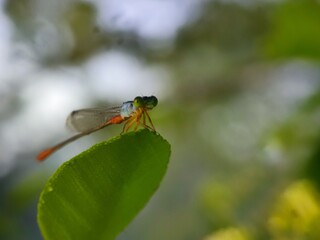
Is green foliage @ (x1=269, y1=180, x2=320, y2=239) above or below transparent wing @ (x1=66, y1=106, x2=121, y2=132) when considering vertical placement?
above

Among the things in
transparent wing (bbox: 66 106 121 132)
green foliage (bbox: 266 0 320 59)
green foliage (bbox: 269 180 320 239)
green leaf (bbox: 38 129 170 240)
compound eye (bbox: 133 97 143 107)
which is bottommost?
green leaf (bbox: 38 129 170 240)

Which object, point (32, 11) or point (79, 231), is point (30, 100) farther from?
point (79, 231)

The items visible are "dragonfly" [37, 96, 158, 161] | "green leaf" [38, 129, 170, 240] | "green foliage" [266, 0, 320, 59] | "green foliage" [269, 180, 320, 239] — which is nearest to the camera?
"green leaf" [38, 129, 170, 240]

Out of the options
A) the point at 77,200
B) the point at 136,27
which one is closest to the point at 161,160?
the point at 77,200

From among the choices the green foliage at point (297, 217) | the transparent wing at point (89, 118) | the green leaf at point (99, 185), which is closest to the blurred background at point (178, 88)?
the green foliage at point (297, 217)

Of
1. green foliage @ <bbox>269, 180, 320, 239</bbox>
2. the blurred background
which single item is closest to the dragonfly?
green foliage @ <bbox>269, 180, 320, 239</bbox>

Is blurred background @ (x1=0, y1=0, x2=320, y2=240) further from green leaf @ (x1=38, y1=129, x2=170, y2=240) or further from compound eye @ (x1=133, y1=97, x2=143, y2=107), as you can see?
green leaf @ (x1=38, y1=129, x2=170, y2=240)

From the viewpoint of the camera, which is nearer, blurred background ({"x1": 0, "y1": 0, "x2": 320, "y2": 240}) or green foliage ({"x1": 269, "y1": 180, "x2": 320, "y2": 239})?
green foliage ({"x1": 269, "y1": 180, "x2": 320, "y2": 239})

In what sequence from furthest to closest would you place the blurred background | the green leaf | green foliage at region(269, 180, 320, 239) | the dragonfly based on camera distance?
the blurred background < green foliage at region(269, 180, 320, 239) < the dragonfly < the green leaf
